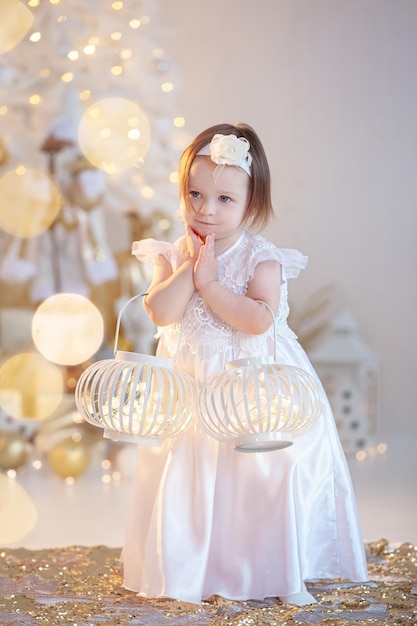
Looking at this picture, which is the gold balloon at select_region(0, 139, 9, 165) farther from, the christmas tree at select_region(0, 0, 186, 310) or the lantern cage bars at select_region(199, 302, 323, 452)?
the lantern cage bars at select_region(199, 302, 323, 452)

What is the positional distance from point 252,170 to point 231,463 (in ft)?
1.90

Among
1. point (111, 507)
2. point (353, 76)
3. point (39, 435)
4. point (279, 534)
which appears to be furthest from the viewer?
point (353, 76)

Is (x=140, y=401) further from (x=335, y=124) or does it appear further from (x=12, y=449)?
(x=335, y=124)

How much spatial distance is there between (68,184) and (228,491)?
2.30 m

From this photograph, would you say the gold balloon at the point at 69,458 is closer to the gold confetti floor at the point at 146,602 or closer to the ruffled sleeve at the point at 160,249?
the gold confetti floor at the point at 146,602

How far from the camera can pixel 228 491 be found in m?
1.77

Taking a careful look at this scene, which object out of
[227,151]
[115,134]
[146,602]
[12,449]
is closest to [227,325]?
[227,151]

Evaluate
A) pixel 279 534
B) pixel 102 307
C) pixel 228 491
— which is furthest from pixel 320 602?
pixel 102 307

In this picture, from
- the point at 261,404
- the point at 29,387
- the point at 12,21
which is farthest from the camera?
the point at 29,387

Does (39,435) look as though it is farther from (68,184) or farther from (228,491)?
(228,491)

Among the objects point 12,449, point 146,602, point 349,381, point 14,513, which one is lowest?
point 146,602

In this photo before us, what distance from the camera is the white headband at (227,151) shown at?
5.55 feet

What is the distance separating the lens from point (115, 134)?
3.57 meters

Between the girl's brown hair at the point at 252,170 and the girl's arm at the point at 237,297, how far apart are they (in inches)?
4.8
